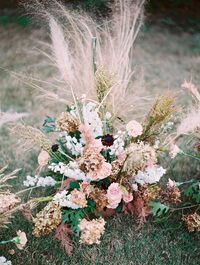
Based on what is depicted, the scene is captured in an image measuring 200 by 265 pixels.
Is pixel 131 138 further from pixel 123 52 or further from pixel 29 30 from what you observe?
pixel 29 30

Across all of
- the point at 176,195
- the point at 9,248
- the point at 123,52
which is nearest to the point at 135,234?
the point at 176,195

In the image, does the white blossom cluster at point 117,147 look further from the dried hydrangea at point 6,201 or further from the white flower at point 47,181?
the dried hydrangea at point 6,201

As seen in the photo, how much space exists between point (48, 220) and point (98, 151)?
18.8 inches

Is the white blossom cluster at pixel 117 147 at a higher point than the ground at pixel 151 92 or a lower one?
higher

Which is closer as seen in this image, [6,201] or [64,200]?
[6,201]

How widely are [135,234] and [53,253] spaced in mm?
512

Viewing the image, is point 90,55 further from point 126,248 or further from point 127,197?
point 126,248

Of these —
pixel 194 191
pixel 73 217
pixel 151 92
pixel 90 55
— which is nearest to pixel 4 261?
pixel 73 217

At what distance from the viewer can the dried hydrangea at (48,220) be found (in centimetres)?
269

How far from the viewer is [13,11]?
6.57 meters

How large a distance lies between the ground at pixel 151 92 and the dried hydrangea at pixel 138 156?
1.67 feet

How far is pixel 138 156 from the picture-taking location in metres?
2.58

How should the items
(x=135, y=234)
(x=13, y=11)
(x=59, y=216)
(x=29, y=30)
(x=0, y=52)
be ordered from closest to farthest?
(x=59, y=216)
(x=135, y=234)
(x=0, y=52)
(x=29, y=30)
(x=13, y=11)

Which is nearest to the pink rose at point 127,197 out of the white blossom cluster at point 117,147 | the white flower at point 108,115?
the white blossom cluster at point 117,147
